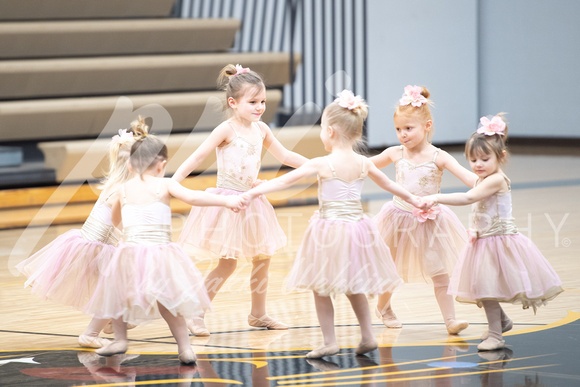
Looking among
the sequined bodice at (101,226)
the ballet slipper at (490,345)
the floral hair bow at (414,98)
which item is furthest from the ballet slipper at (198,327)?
the floral hair bow at (414,98)

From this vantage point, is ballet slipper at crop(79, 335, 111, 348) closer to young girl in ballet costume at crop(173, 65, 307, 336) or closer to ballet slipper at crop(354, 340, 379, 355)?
young girl in ballet costume at crop(173, 65, 307, 336)

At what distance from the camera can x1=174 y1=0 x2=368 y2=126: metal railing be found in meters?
8.57

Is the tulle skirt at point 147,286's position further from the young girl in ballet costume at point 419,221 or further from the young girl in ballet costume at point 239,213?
the young girl in ballet costume at point 419,221

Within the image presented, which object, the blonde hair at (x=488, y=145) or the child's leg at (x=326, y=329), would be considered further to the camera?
the blonde hair at (x=488, y=145)

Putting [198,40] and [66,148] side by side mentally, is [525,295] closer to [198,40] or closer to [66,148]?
[66,148]

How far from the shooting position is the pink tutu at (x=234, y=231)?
11.5 ft

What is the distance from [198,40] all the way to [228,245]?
5415 mm

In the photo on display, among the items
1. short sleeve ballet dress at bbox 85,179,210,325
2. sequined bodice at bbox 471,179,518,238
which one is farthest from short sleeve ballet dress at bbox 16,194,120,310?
sequined bodice at bbox 471,179,518,238

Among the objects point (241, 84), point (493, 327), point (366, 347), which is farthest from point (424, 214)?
point (241, 84)

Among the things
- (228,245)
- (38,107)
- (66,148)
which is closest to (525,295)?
(228,245)

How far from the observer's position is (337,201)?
10.4ft

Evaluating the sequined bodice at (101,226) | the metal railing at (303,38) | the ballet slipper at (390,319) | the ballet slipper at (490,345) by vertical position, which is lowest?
the ballet slipper at (490,345)

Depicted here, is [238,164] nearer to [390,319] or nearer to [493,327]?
[390,319]

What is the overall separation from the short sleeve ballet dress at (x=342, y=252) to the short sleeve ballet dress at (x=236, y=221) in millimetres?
424
